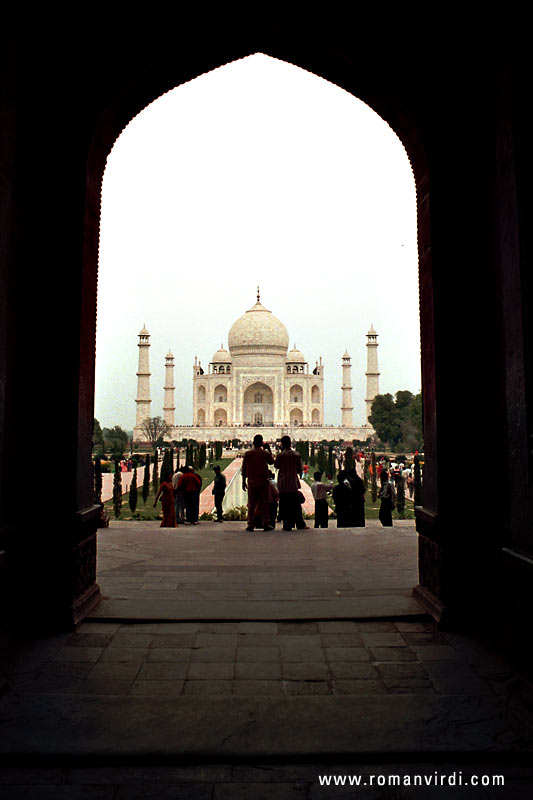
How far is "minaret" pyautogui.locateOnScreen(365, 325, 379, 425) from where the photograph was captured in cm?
3519

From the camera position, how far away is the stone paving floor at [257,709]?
4.25ft

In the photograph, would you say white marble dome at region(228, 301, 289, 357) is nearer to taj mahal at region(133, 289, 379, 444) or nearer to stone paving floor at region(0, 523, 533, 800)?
taj mahal at region(133, 289, 379, 444)

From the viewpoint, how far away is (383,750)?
1.38 metres

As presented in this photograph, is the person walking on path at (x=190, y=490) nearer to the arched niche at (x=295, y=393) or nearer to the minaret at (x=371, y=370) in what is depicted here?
the minaret at (x=371, y=370)

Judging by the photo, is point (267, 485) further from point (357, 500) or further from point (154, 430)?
point (154, 430)

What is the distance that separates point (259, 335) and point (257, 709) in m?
37.9

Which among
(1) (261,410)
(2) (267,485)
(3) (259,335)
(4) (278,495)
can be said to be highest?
(3) (259,335)

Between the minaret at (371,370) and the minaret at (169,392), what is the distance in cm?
1278

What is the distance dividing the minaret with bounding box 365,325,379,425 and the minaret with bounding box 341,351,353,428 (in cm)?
189

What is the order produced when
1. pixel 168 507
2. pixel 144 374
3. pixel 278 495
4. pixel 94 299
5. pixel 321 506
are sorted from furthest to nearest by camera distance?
pixel 144 374, pixel 168 507, pixel 321 506, pixel 278 495, pixel 94 299

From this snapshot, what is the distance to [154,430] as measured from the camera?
29.6 meters

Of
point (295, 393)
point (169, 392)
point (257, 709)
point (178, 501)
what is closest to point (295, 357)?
point (295, 393)

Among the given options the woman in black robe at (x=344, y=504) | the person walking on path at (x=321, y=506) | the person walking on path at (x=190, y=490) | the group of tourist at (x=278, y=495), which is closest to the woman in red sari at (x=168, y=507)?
the group of tourist at (x=278, y=495)

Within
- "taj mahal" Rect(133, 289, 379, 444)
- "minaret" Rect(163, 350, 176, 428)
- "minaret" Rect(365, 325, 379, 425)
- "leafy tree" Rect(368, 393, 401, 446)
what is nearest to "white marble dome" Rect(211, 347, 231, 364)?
"taj mahal" Rect(133, 289, 379, 444)
